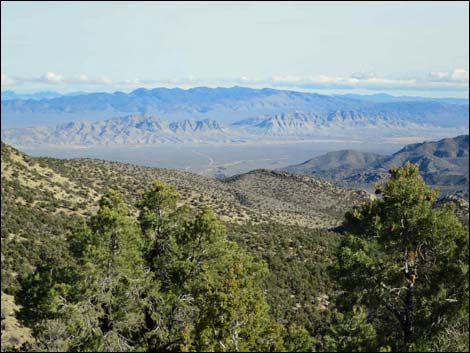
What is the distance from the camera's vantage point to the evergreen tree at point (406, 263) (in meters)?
15.0

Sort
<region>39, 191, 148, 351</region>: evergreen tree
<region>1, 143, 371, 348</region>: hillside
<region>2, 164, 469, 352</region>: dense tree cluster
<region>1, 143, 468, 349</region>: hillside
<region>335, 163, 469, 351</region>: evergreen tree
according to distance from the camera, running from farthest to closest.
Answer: <region>1, 143, 371, 348</region>: hillside, <region>1, 143, 468, 349</region>: hillside, <region>39, 191, 148, 351</region>: evergreen tree, <region>335, 163, 469, 351</region>: evergreen tree, <region>2, 164, 469, 352</region>: dense tree cluster

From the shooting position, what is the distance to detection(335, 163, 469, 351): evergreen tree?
49.3 ft

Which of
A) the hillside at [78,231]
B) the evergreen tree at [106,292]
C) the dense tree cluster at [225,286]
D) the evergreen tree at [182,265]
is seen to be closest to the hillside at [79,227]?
the hillside at [78,231]

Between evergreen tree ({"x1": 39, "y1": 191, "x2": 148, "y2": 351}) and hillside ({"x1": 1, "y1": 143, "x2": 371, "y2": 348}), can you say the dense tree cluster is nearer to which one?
evergreen tree ({"x1": 39, "y1": 191, "x2": 148, "y2": 351})

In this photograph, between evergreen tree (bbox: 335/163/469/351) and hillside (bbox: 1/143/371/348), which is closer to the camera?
evergreen tree (bbox: 335/163/469/351)

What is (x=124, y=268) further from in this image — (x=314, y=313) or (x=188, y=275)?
(x=314, y=313)

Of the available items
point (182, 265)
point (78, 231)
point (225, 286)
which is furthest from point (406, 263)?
point (78, 231)

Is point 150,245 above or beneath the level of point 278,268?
above

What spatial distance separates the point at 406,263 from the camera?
16156 millimetres

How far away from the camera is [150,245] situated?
64.9 ft

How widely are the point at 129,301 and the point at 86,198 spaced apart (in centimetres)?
3032

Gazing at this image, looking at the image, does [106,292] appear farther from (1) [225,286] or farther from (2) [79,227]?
(1) [225,286]

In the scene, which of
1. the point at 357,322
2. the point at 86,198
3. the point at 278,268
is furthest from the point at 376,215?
the point at 86,198

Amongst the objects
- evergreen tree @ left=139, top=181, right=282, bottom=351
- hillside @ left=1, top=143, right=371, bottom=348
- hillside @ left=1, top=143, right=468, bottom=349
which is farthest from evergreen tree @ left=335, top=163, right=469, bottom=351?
hillside @ left=1, top=143, right=371, bottom=348
